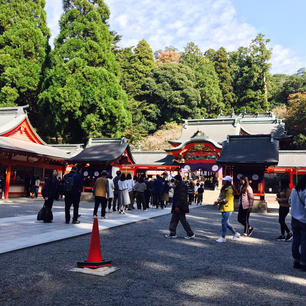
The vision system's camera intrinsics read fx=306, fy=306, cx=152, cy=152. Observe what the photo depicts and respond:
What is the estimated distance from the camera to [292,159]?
2956cm

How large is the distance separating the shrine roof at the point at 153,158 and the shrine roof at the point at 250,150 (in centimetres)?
1019

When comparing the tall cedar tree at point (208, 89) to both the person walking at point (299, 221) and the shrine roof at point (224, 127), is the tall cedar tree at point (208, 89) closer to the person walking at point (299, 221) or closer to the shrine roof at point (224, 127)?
the shrine roof at point (224, 127)

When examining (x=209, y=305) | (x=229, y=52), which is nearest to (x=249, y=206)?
Answer: (x=209, y=305)

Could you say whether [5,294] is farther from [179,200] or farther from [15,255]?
[179,200]

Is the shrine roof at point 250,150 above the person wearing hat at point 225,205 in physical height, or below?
above

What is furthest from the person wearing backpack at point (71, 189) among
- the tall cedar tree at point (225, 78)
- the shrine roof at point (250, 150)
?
the tall cedar tree at point (225, 78)

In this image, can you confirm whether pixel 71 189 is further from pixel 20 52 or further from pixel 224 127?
pixel 20 52

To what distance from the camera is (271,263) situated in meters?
5.89

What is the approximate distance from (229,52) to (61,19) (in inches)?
1754

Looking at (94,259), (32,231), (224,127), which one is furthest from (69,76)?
(94,259)

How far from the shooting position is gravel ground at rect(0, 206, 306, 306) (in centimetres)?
386

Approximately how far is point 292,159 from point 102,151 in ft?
60.9

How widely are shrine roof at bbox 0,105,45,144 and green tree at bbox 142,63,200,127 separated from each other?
2557 cm

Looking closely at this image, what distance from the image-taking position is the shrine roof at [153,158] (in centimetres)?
3109
